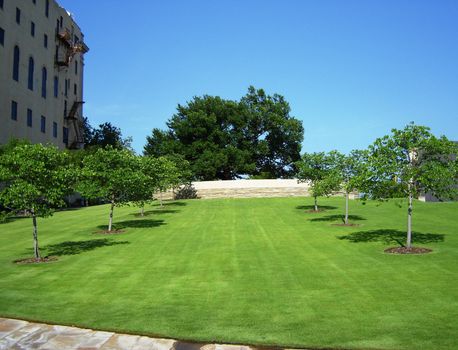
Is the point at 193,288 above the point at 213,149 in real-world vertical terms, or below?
below

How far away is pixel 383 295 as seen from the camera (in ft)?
36.2

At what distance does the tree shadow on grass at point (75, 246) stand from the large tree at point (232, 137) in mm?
43040

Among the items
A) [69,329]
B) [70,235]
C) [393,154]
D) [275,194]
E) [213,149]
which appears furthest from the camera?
[213,149]

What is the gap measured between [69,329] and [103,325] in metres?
0.66

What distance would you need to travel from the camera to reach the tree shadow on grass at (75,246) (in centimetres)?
1961

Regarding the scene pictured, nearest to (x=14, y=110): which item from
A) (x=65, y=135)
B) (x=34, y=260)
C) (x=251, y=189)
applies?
(x=65, y=135)

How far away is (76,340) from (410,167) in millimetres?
13901

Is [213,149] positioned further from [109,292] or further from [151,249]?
[109,292]

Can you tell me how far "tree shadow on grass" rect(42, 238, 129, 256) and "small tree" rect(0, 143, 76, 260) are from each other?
74.1 inches

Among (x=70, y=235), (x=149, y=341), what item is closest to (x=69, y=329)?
(x=149, y=341)

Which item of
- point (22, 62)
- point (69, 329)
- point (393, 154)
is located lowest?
point (69, 329)

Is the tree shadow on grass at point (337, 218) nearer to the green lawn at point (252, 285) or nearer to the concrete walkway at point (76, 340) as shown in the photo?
the green lawn at point (252, 285)

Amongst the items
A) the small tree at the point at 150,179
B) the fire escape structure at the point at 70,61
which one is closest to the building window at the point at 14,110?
the fire escape structure at the point at 70,61

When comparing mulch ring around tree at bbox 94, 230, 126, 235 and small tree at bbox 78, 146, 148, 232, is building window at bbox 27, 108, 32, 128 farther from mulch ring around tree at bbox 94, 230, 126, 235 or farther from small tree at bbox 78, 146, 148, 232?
mulch ring around tree at bbox 94, 230, 126, 235
